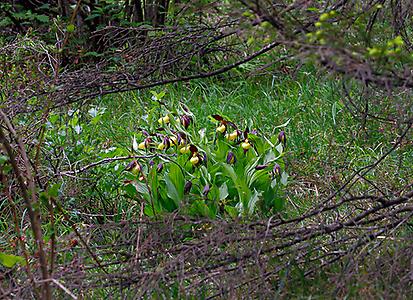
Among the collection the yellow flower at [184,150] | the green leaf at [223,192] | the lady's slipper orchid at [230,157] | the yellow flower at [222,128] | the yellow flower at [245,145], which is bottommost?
the green leaf at [223,192]

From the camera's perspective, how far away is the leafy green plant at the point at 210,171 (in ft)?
12.9

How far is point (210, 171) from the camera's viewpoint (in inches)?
159

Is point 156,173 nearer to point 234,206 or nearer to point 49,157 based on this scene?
point 234,206

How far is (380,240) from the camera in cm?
269

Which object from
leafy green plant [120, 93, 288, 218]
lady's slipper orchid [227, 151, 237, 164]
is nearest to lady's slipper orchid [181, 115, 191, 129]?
leafy green plant [120, 93, 288, 218]

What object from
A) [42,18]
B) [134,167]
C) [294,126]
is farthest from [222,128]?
[42,18]

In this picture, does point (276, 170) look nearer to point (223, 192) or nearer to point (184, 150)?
point (223, 192)

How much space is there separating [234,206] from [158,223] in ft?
4.57

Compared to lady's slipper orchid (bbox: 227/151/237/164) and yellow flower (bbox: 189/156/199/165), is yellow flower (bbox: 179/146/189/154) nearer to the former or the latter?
yellow flower (bbox: 189/156/199/165)

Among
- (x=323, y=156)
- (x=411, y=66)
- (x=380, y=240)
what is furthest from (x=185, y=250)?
(x=323, y=156)

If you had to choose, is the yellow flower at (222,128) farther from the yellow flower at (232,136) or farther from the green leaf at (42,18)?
the green leaf at (42,18)

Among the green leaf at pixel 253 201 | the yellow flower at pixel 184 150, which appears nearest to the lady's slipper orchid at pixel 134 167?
the yellow flower at pixel 184 150

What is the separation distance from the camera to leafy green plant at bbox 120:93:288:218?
392 centimetres

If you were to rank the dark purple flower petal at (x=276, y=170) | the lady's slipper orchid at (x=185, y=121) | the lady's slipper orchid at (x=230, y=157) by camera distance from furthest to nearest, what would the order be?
the lady's slipper orchid at (x=185, y=121)
the lady's slipper orchid at (x=230, y=157)
the dark purple flower petal at (x=276, y=170)
